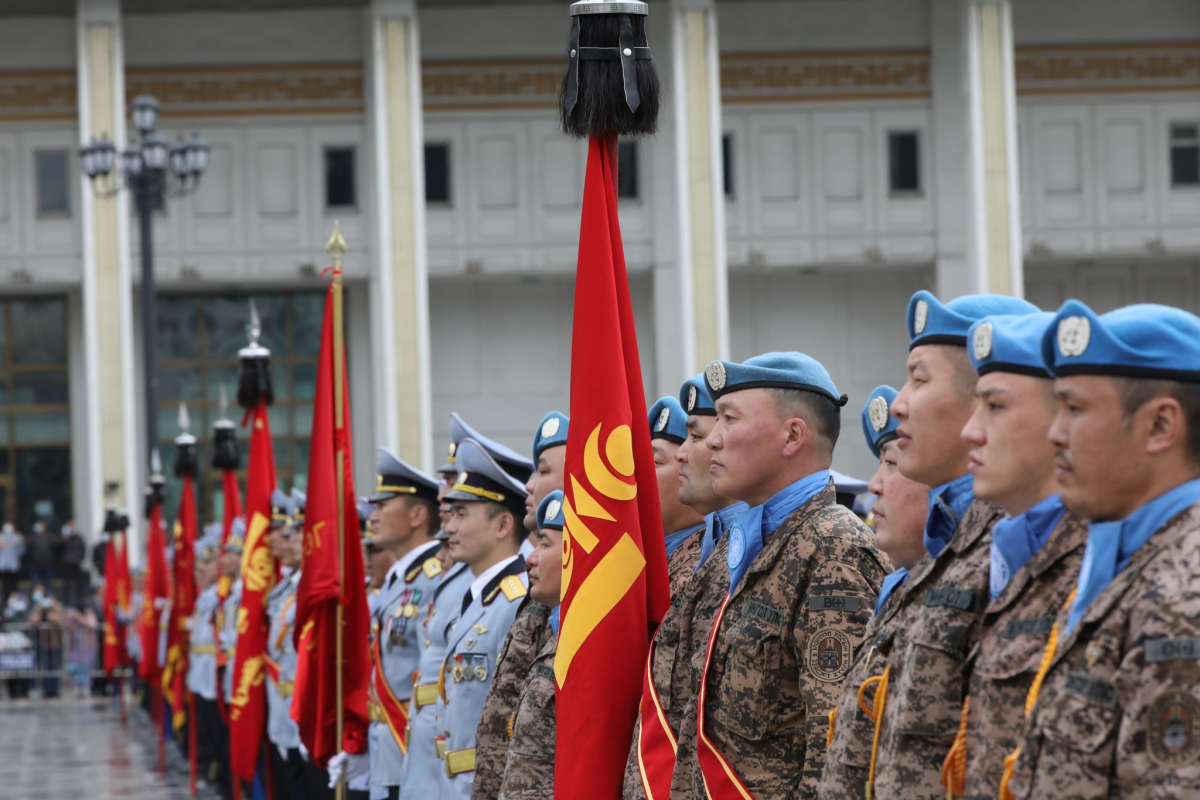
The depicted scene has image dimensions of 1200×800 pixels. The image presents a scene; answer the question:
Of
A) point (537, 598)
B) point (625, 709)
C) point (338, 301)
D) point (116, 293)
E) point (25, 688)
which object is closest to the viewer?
point (625, 709)

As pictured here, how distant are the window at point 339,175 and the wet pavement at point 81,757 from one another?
42.4 ft

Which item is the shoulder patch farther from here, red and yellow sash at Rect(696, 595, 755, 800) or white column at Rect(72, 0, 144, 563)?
white column at Rect(72, 0, 144, 563)

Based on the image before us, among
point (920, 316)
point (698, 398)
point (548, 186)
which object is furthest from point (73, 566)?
point (920, 316)

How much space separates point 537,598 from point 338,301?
2.46 metres

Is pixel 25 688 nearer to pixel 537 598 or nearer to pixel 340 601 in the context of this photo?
pixel 340 601

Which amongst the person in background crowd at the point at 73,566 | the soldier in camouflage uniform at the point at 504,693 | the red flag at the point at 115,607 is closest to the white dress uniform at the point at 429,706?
the soldier in camouflage uniform at the point at 504,693

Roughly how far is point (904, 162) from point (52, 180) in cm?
1568

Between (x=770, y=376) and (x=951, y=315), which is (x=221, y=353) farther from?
(x=951, y=315)

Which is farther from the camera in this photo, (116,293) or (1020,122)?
(1020,122)

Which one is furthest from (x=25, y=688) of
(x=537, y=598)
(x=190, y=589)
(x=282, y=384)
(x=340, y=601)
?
(x=537, y=598)

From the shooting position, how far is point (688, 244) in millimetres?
29266

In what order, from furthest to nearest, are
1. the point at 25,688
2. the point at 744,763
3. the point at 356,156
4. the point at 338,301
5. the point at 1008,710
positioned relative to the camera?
the point at 356,156 → the point at 25,688 → the point at 338,301 → the point at 744,763 → the point at 1008,710

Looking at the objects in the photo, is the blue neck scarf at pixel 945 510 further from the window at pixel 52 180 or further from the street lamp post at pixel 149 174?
the window at pixel 52 180

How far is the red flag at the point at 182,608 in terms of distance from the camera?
13.7 metres
